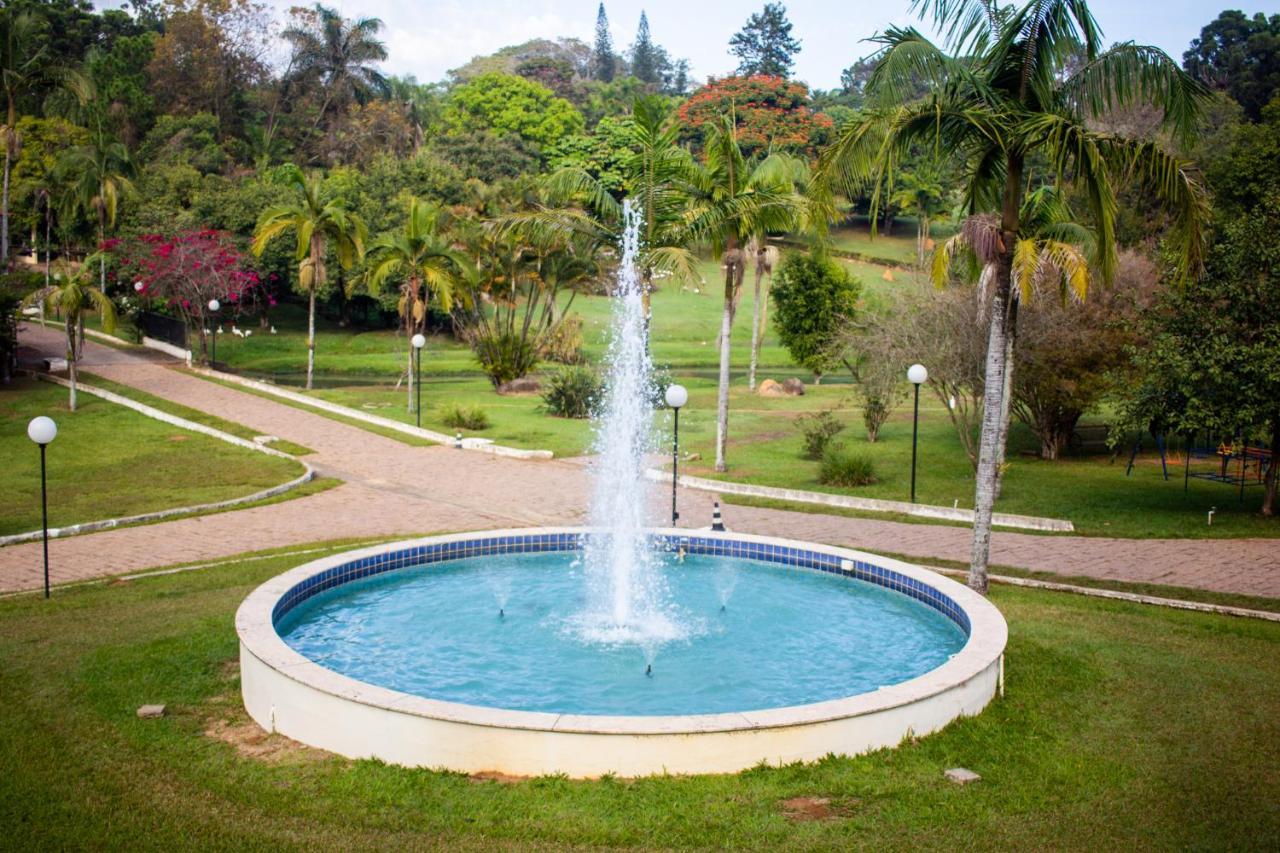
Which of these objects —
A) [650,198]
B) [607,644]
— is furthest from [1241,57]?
[607,644]

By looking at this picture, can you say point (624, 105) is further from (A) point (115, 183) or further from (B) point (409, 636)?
(B) point (409, 636)

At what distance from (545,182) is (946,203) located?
175 feet

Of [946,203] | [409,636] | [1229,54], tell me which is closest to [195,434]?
[409,636]

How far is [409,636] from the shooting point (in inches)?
443

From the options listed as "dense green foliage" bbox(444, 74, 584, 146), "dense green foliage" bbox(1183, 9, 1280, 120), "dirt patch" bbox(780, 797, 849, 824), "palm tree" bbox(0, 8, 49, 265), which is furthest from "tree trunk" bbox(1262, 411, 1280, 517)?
"dense green foliage" bbox(444, 74, 584, 146)

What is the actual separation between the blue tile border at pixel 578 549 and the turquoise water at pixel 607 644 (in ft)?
0.37

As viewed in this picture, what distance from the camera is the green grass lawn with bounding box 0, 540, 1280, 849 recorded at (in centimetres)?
670

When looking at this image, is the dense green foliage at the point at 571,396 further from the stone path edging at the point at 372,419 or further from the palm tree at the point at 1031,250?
the palm tree at the point at 1031,250

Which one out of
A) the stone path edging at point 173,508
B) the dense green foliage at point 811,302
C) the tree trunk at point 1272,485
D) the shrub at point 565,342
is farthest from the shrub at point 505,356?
the tree trunk at point 1272,485

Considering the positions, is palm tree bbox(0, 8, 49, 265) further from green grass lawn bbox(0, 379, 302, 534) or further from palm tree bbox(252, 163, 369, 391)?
green grass lawn bbox(0, 379, 302, 534)

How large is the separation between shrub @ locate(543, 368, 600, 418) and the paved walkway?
6758 mm

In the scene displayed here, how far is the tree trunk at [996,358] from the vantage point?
12352 mm

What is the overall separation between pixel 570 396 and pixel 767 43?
280 feet

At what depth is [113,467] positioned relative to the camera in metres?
22.4
